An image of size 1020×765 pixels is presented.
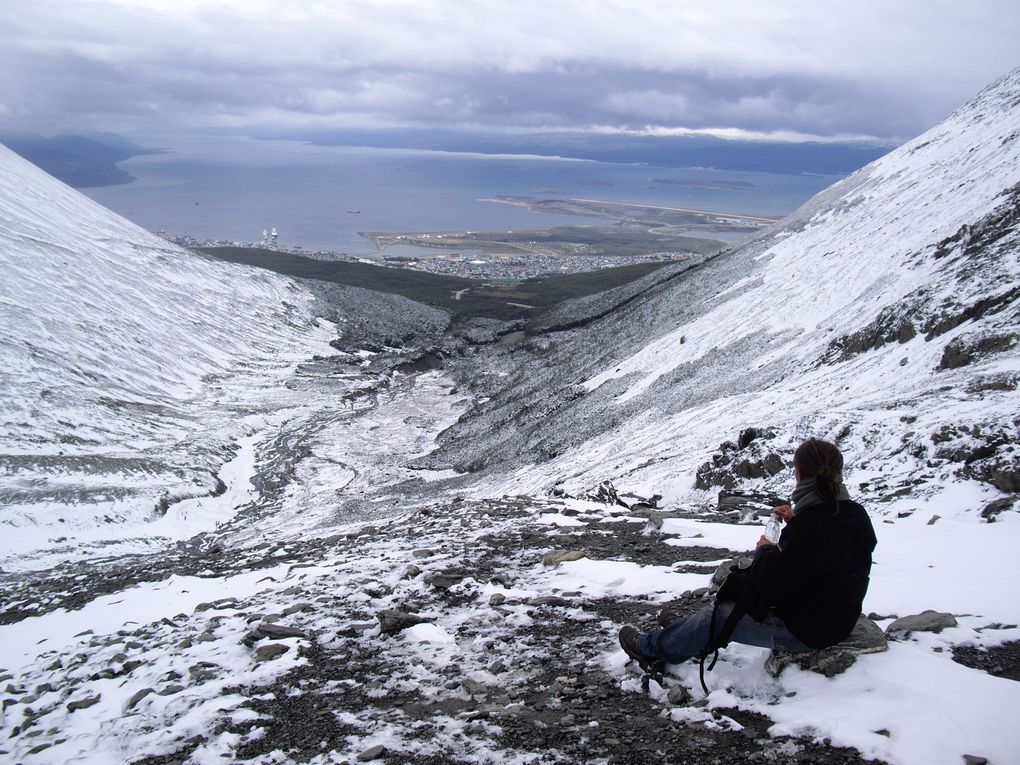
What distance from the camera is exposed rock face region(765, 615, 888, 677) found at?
6.30 meters

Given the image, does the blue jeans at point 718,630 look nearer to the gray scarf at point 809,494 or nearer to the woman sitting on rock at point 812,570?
the woman sitting on rock at point 812,570

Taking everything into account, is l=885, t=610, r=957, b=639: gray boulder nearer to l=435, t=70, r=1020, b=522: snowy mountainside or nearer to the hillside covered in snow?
the hillside covered in snow

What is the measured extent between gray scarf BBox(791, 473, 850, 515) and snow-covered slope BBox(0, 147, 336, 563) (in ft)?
112

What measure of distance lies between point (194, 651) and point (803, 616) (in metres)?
8.85

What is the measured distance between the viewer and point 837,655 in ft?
20.9

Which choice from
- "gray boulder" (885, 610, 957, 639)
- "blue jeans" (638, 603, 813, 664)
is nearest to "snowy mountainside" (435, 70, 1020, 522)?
"gray boulder" (885, 610, 957, 639)

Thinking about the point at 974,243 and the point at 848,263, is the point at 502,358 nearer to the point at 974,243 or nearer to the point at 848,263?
the point at 848,263

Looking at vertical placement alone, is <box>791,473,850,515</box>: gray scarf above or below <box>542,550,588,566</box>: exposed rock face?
above

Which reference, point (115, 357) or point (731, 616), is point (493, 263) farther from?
point (731, 616)

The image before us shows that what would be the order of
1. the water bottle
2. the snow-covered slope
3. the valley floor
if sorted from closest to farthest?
the valley floor
the water bottle
the snow-covered slope

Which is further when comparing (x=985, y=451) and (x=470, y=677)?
(x=985, y=451)

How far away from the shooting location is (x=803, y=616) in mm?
6266

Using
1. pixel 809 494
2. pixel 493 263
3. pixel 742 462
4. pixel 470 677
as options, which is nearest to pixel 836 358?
pixel 742 462

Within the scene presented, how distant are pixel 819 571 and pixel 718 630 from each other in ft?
3.63
